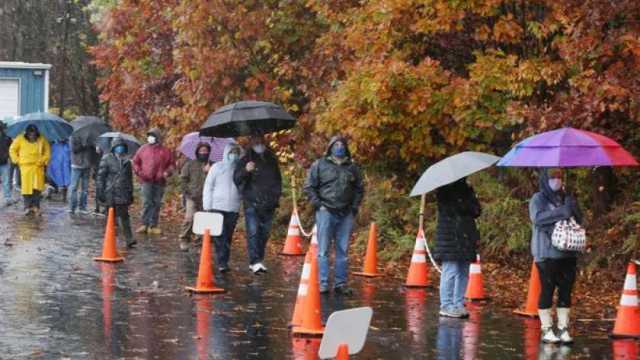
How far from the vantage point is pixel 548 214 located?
40.0ft

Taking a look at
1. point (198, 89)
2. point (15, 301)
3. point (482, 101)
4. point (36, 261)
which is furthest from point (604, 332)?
point (198, 89)

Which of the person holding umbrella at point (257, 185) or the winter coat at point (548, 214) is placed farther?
the person holding umbrella at point (257, 185)

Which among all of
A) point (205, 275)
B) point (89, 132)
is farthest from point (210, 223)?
point (89, 132)

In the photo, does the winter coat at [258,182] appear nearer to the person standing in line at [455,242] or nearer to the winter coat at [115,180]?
the person standing in line at [455,242]

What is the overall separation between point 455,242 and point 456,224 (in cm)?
19

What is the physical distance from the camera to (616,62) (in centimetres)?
1605

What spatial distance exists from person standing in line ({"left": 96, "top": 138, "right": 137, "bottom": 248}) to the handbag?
9249 millimetres

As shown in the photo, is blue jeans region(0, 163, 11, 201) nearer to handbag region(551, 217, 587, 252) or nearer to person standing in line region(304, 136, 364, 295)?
person standing in line region(304, 136, 364, 295)

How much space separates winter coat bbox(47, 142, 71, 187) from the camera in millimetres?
28844

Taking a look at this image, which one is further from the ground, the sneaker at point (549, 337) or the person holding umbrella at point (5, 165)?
the person holding umbrella at point (5, 165)

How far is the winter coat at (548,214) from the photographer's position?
12.2 metres

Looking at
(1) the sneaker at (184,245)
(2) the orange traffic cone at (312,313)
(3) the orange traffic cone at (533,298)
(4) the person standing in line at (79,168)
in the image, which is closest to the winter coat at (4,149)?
(4) the person standing in line at (79,168)

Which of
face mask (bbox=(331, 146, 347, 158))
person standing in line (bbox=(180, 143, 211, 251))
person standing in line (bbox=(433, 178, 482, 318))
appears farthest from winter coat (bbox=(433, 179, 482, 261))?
person standing in line (bbox=(180, 143, 211, 251))

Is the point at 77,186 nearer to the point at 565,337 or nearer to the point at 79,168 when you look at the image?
the point at 79,168
